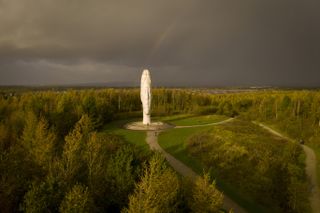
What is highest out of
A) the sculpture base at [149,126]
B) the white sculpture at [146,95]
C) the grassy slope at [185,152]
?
the white sculpture at [146,95]

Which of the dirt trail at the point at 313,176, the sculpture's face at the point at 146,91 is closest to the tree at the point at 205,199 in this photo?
the dirt trail at the point at 313,176

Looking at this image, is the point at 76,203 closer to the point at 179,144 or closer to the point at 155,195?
the point at 155,195

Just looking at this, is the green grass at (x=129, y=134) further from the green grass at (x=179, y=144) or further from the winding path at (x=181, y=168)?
the green grass at (x=179, y=144)

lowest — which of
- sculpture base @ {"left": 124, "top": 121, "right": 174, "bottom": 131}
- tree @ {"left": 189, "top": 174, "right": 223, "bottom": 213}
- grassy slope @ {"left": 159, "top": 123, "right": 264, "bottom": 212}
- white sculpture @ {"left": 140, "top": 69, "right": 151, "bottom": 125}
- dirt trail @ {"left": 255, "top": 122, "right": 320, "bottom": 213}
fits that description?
dirt trail @ {"left": 255, "top": 122, "right": 320, "bottom": 213}

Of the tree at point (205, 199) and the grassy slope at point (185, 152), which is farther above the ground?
the tree at point (205, 199)

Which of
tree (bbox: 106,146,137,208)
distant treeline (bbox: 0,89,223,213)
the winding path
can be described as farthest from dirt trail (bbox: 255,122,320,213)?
tree (bbox: 106,146,137,208)

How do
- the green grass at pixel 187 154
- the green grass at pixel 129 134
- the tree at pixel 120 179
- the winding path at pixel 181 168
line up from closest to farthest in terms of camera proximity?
the tree at pixel 120 179, the winding path at pixel 181 168, the green grass at pixel 187 154, the green grass at pixel 129 134

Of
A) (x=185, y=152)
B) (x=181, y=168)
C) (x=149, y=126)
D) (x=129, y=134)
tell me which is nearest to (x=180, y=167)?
(x=181, y=168)

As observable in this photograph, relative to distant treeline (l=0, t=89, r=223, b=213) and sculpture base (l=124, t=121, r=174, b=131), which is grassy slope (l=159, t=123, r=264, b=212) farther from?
distant treeline (l=0, t=89, r=223, b=213)
